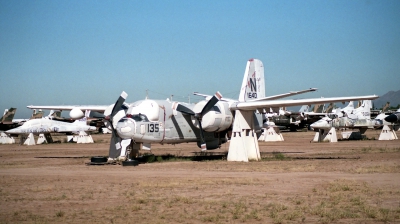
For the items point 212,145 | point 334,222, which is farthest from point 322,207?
point 212,145

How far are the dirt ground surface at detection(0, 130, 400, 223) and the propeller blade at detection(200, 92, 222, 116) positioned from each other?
491 cm

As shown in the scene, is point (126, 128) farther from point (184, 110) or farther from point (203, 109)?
point (203, 109)

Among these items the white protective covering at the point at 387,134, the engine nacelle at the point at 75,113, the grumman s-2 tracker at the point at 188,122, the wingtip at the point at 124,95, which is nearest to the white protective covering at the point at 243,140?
the grumman s-2 tracker at the point at 188,122

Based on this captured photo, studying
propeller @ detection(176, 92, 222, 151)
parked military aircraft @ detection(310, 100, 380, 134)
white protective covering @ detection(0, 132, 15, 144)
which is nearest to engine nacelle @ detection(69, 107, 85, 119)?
propeller @ detection(176, 92, 222, 151)

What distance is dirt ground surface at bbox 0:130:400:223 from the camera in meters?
11.0

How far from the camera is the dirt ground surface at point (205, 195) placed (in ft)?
36.0

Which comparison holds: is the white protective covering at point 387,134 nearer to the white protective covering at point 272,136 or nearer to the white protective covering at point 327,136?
the white protective covering at point 327,136

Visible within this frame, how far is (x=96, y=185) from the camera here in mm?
16469

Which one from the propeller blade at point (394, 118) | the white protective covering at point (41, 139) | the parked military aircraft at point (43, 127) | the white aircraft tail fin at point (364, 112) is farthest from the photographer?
the white protective covering at point (41, 139)

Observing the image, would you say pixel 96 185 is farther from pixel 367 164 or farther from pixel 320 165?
pixel 367 164

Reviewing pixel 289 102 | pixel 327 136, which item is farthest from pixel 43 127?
pixel 289 102

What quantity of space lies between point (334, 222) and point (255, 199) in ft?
10.4

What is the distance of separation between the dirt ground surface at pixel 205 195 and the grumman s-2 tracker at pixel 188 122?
343cm

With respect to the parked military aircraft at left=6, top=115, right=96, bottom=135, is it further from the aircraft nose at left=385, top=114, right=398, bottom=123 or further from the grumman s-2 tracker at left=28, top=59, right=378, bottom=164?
the aircraft nose at left=385, top=114, right=398, bottom=123
